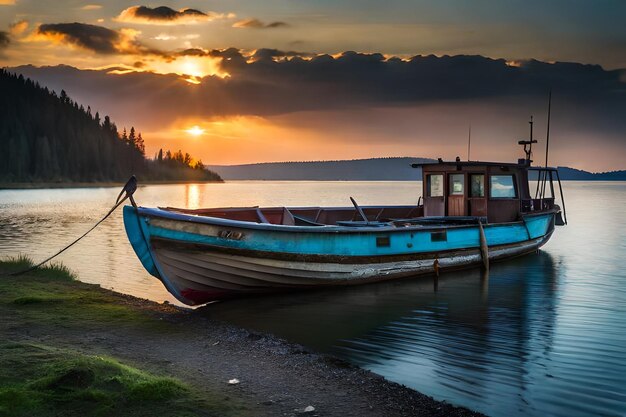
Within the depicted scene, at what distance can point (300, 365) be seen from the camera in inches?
380

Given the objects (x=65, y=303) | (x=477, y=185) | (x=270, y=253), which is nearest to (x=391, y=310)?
(x=270, y=253)

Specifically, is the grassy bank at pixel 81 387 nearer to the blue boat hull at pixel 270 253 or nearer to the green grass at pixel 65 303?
the green grass at pixel 65 303

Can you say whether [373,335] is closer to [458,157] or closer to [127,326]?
[127,326]

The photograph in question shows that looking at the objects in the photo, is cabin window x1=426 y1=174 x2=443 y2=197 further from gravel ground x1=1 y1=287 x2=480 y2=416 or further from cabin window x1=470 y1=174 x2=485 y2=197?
gravel ground x1=1 y1=287 x2=480 y2=416

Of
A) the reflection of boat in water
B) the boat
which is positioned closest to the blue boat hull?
the boat

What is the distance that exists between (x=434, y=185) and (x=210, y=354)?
16198 mm

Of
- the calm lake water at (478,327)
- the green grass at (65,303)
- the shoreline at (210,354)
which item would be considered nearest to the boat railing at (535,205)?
the calm lake water at (478,327)

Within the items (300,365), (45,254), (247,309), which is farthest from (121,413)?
(45,254)

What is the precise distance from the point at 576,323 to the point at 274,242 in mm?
8367

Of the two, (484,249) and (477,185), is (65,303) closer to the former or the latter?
(484,249)

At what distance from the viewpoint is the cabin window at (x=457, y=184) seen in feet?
77.7

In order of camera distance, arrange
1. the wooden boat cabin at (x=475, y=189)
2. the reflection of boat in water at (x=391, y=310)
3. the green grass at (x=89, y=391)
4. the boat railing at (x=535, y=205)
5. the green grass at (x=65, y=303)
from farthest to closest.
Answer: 1. the boat railing at (x=535, y=205)
2. the wooden boat cabin at (x=475, y=189)
3. the reflection of boat in water at (x=391, y=310)
4. the green grass at (x=65, y=303)
5. the green grass at (x=89, y=391)

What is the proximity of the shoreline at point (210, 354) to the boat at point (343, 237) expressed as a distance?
1352 millimetres

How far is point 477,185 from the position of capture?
23547mm
